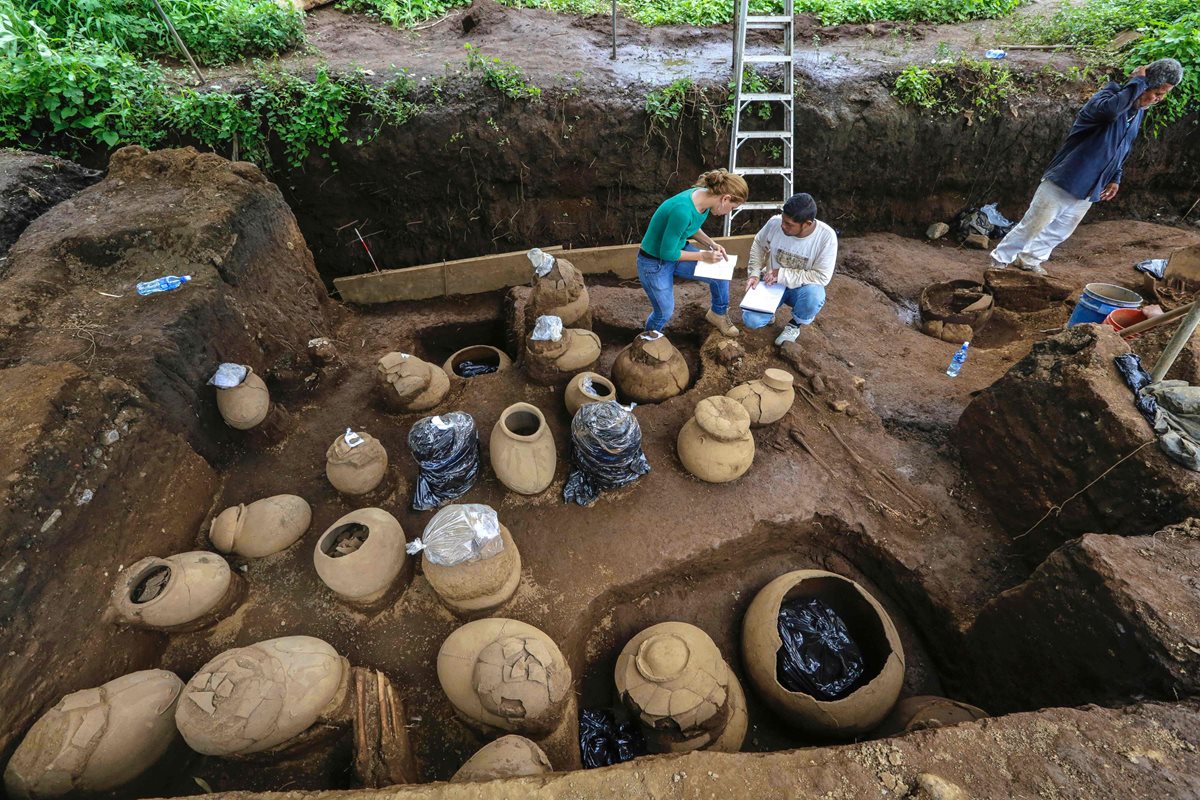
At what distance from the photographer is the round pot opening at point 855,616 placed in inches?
120

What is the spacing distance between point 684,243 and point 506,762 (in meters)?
3.66

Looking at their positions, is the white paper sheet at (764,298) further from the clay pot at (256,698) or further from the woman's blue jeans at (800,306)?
the clay pot at (256,698)

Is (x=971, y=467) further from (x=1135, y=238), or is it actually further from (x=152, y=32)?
(x=152, y=32)

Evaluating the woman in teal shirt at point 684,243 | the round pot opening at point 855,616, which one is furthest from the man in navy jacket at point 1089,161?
the round pot opening at point 855,616

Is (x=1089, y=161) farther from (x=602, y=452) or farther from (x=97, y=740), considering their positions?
(x=97, y=740)

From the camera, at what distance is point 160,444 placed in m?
3.22

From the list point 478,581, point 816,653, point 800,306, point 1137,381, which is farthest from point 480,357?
point 1137,381

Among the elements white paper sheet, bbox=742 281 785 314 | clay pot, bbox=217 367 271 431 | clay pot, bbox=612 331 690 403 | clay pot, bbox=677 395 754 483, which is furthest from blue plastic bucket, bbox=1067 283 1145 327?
clay pot, bbox=217 367 271 431

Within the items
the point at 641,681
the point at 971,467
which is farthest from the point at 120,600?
the point at 971,467

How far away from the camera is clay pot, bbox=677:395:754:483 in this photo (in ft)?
11.4

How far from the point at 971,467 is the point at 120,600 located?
17.8 ft

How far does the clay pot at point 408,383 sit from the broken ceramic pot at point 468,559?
5.06ft

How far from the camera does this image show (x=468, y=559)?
2.65 meters

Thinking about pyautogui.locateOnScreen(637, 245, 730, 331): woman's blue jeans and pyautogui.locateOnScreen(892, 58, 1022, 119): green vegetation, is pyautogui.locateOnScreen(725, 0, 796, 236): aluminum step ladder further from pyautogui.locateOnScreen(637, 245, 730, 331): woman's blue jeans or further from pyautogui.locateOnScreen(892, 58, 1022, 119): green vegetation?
pyautogui.locateOnScreen(892, 58, 1022, 119): green vegetation
